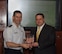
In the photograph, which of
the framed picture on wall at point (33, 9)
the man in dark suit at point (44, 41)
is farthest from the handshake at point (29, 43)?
the framed picture on wall at point (33, 9)

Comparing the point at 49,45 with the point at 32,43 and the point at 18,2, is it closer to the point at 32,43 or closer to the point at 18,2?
the point at 32,43

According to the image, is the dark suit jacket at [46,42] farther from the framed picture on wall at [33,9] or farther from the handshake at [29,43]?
the framed picture on wall at [33,9]

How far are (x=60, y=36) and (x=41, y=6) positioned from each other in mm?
547

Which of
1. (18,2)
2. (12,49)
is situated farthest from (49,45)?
(18,2)

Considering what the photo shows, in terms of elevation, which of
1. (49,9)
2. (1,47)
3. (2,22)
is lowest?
(1,47)

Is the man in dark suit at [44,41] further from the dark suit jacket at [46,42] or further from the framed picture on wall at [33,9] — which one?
the framed picture on wall at [33,9]

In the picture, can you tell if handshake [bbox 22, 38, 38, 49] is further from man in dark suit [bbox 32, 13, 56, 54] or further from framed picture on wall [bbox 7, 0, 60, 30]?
framed picture on wall [bbox 7, 0, 60, 30]

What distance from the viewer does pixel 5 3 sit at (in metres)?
2.93

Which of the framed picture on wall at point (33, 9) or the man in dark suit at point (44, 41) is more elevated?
the framed picture on wall at point (33, 9)

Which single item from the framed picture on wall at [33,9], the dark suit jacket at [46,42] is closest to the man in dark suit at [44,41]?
the dark suit jacket at [46,42]

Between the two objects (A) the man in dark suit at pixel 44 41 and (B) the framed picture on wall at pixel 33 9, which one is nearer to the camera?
(A) the man in dark suit at pixel 44 41

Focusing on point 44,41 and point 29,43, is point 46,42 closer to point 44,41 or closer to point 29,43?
point 44,41

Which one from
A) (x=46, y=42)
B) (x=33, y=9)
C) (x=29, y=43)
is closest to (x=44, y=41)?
(x=46, y=42)

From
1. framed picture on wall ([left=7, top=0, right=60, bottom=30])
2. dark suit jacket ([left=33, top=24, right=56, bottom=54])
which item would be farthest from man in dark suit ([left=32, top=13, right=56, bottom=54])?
framed picture on wall ([left=7, top=0, right=60, bottom=30])
